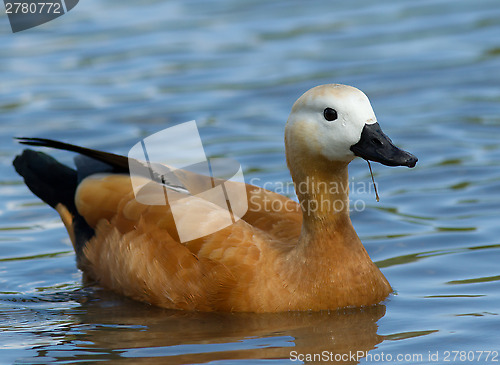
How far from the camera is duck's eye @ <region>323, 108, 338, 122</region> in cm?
662

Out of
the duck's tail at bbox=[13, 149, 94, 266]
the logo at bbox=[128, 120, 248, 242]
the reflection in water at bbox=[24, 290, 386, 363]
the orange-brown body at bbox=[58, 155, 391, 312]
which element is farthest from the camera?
the duck's tail at bbox=[13, 149, 94, 266]

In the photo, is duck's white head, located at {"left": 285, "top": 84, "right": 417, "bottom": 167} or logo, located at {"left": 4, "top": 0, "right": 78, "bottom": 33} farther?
logo, located at {"left": 4, "top": 0, "right": 78, "bottom": 33}

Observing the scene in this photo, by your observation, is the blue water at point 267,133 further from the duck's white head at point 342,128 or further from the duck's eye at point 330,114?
the duck's eye at point 330,114

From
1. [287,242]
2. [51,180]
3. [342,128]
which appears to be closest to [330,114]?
[342,128]

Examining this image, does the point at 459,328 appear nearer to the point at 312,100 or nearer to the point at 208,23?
the point at 312,100

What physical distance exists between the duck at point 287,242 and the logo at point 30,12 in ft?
29.6

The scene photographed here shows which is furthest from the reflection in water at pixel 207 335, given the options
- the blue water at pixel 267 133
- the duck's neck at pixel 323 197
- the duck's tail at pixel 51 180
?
the duck's tail at pixel 51 180

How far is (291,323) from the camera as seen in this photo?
6762 mm

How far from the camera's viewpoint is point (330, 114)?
6.64m

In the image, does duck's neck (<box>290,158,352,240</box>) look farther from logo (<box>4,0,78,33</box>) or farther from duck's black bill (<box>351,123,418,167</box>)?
logo (<box>4,0,78,33</box>)

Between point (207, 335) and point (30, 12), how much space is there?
1137cm

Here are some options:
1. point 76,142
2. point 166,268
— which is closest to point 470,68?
point 76,142

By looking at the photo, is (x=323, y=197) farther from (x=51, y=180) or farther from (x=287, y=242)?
(x=51, y=180)

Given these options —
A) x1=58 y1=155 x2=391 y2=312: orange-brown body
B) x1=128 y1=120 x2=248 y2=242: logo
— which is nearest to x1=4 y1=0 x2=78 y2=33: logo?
x1=128 y1=120 x2=248 y2=242: logo
